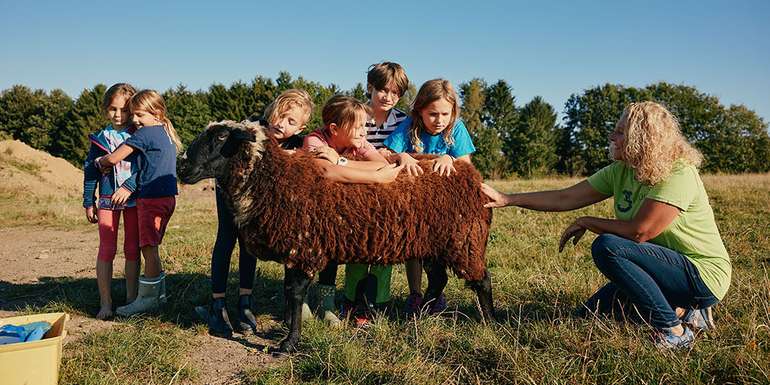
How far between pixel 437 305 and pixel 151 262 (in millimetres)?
3123

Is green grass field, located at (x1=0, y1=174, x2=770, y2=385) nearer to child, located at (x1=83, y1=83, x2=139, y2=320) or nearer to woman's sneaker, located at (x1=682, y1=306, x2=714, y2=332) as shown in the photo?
woman's sneaker, located at (x1=682, y1=306, x2=714, y2=332)

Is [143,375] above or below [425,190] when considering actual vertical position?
below

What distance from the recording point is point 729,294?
192 inches

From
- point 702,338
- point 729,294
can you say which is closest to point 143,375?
point 702,338

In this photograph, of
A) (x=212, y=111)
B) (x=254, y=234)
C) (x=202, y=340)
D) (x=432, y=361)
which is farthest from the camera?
(x=212, y=111)

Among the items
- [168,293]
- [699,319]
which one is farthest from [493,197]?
[168,293]

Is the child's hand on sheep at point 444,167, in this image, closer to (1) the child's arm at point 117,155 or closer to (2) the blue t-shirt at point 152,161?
(2) the blue t-shirt at point 152,161

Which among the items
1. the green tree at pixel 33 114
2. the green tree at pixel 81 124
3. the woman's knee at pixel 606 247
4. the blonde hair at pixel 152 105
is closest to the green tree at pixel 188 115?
the green tree at pixel 81 124

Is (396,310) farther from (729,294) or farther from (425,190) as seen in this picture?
(729,294)

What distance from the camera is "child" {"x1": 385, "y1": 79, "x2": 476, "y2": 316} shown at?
16.3ft

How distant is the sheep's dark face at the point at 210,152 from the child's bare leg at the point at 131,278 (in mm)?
2003

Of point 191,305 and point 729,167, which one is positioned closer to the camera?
point 191,305

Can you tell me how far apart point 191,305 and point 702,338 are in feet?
16.4

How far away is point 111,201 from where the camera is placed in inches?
213
